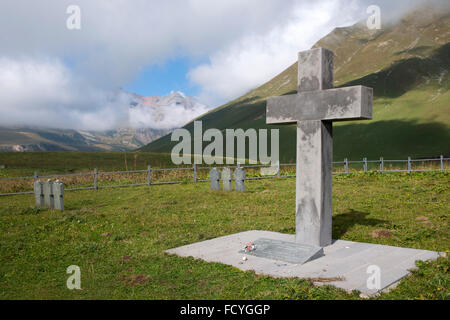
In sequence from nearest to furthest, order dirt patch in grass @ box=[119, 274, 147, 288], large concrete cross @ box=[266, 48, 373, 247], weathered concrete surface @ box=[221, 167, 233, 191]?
dirt patch in grass @ box=[119, 274, 147, 288] → large concrete cross @ box=[266, 48, 373, 247] → weathered concrete surface @ box=[221, 167, 233, 191]

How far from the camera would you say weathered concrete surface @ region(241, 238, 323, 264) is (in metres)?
6.15

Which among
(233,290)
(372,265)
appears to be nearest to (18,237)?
(233,290)

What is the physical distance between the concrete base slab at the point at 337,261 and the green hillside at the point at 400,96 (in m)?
66.9

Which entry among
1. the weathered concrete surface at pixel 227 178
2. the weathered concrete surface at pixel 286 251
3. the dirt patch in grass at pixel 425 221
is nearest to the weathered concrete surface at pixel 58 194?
the weathered concrete surface at pixel 227 178

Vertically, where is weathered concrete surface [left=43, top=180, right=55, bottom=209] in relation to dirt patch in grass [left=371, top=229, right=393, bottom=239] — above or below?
above

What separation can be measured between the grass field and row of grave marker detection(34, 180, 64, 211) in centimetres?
45

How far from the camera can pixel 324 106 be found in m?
6.74

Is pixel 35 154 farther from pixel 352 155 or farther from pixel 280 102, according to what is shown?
pixel 352 155

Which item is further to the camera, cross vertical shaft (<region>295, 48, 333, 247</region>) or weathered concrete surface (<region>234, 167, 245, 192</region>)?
weathered concrete surface (<region>234, 167, 245, 192</region>)

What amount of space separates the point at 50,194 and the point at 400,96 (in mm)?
112630

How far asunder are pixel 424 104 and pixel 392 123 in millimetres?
13552

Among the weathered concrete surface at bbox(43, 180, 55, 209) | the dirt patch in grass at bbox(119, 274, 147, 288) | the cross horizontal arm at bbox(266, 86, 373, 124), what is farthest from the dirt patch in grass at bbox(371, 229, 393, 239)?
the weathered concrete surface at bbox(43, 180, 55, 209)

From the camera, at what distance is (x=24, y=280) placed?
5.86m

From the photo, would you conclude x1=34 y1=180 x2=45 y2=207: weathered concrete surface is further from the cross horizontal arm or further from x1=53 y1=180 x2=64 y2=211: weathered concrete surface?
the cross horizontal arm
